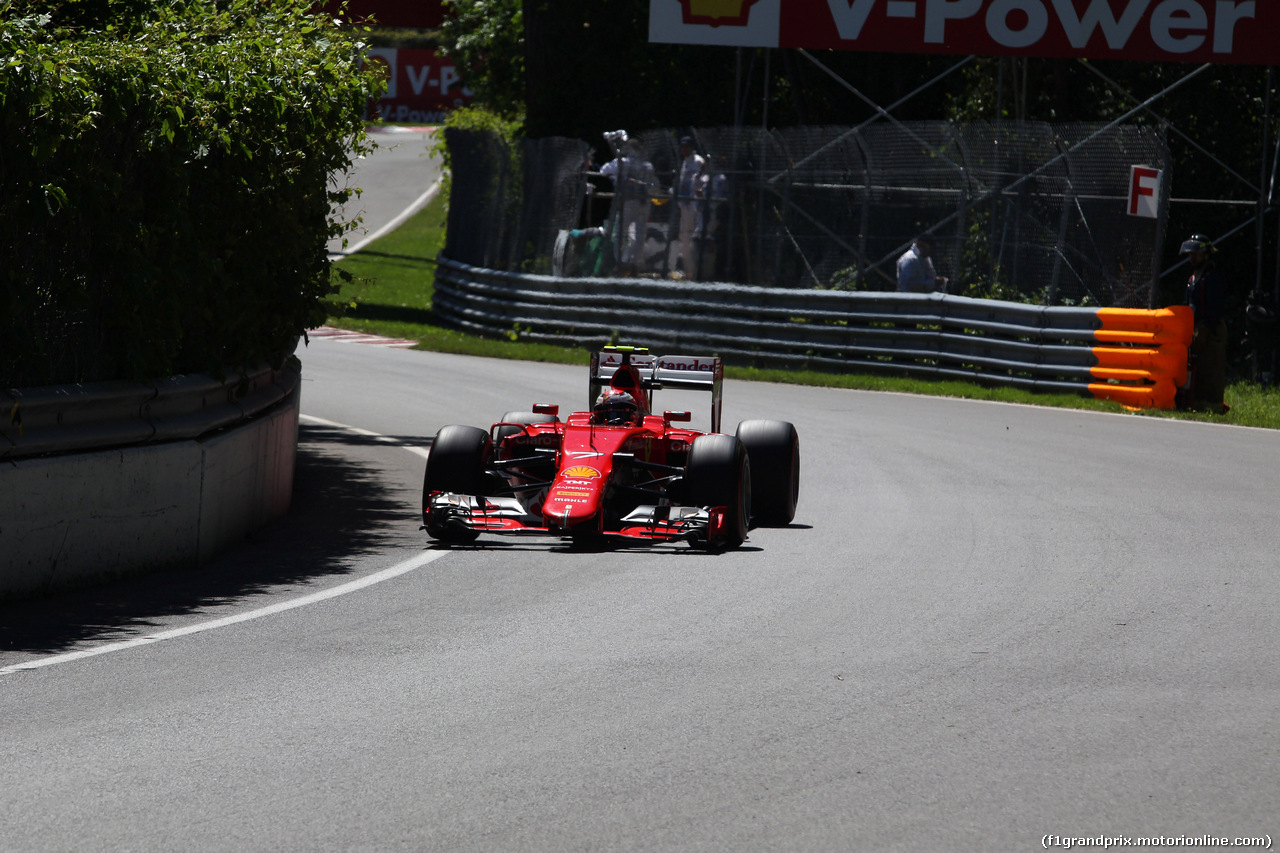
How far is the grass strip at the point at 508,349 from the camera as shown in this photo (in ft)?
54.1

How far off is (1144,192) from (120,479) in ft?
43.5

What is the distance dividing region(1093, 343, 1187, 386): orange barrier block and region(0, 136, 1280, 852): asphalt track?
6043 mm

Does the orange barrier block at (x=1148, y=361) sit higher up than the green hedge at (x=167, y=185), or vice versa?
the green hedge at (x=167, y=185)

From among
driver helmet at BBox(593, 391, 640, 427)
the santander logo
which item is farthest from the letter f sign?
driver helmet at BBox(593, 391, 640, 427)

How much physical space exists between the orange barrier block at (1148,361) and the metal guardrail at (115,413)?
1053 centimetres

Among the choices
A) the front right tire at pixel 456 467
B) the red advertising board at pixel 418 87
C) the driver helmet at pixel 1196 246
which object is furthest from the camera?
the red advertising board at pixel 418 87

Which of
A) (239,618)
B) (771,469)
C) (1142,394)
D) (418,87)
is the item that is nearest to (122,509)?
(239,618)

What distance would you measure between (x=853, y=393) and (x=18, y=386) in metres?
11.8

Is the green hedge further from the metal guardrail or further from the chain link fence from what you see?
the chain link fence

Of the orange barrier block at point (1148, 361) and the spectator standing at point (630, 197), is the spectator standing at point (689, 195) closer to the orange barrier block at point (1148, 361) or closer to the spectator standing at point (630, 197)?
the spectator standing at point (630, 197)

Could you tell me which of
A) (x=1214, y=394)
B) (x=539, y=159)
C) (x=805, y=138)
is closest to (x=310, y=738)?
(x=1214, y=394)

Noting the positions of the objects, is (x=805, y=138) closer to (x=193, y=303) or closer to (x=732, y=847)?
(x=193, y=303)

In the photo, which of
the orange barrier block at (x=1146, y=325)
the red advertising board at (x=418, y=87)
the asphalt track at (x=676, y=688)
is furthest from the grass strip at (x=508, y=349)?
the red advertising board at (x=418, y=87)

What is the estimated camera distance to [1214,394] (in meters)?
16.6
